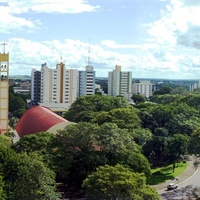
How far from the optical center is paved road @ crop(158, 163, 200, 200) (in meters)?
36.5

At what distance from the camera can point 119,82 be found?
138 meters

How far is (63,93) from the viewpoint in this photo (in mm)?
99500

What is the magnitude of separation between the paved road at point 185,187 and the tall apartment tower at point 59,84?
56.4m

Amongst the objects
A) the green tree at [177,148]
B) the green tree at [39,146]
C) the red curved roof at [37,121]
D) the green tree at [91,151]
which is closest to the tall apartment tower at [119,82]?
the red curved roof at [37,121]

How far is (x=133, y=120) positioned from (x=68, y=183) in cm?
1690

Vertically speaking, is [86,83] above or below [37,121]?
above

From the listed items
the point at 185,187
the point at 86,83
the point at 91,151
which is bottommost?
the point at 185,187

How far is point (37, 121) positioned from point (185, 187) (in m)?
21.9

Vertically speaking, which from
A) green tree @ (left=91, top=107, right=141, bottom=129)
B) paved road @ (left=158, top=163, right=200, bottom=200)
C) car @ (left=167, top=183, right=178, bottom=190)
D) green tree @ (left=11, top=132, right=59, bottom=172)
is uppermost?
green tree @ (left=91, top=107, right=141, bottom=129)

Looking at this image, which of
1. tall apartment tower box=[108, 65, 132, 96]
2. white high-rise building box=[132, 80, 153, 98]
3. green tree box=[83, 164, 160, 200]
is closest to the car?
green tree box=[83, 164, 160, 200]

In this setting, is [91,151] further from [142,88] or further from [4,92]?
[142,88]

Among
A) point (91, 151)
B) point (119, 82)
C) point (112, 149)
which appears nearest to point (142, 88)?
point (119, 82)

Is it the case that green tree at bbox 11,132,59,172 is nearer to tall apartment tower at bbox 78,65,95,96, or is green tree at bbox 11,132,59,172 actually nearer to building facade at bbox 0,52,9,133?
building facade at bbox 0,52,9,133

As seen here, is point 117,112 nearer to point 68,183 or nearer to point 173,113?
point 173,113
